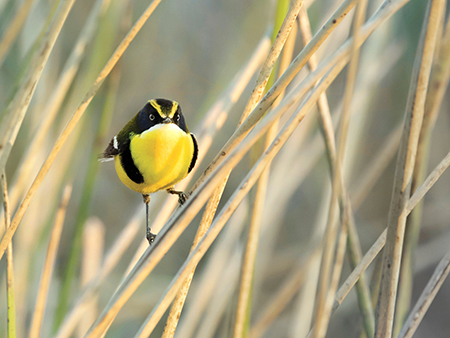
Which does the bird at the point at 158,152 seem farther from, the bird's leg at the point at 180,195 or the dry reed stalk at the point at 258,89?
the dry reed stalk at the point at 258,89

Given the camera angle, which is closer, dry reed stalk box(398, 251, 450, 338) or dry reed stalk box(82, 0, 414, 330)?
dry reed stalk box(82, 0, 414, 330)

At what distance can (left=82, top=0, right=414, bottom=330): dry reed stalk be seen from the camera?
0.70 metres

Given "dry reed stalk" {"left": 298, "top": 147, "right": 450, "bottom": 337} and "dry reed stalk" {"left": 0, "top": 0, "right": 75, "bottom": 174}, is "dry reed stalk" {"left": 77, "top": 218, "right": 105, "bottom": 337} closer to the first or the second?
"dry reed stalk" {"left": 0, "top": 0, "right": 75, "bottom": 174}

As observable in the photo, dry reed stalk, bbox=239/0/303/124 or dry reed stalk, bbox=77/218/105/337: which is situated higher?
dry reed stalk, bbox=239/0/303/124

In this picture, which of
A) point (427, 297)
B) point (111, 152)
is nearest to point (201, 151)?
point (111, 152)

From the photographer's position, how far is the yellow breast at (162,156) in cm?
122

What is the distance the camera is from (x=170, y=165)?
1217mm

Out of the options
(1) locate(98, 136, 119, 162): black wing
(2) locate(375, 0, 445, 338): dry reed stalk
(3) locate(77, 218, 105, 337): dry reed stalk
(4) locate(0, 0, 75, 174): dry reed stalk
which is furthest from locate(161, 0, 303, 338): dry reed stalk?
(3) locate(77, 218, 105, 337): dry reed stalk

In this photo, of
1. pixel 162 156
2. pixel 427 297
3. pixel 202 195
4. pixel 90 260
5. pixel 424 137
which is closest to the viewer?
pixel 202 195

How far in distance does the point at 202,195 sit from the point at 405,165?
406mm

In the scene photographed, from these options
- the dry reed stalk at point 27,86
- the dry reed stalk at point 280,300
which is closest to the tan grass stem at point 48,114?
the dry reed stalk at point 27,86

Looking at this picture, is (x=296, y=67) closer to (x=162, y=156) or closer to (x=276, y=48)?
(x=276, y=48)

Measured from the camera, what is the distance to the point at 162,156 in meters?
1.22

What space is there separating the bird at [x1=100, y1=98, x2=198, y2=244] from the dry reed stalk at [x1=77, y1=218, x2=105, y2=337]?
1.60 ft
